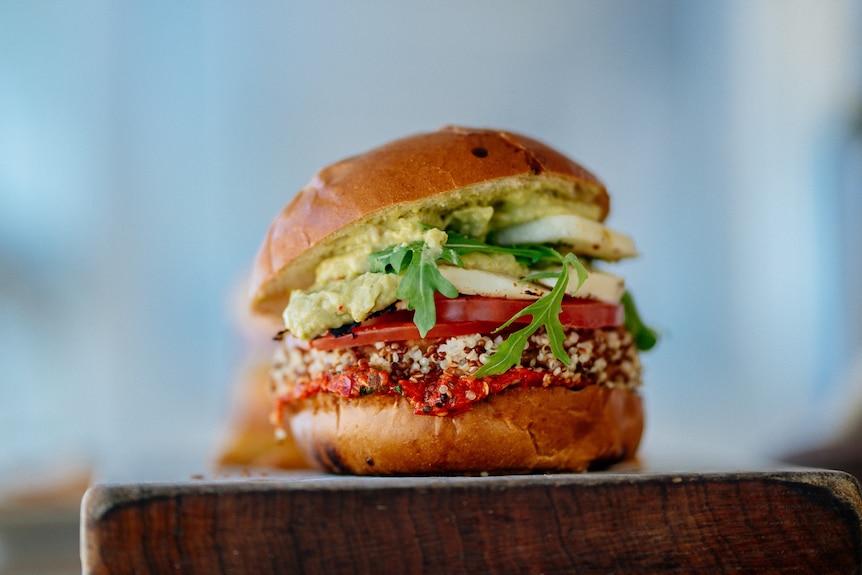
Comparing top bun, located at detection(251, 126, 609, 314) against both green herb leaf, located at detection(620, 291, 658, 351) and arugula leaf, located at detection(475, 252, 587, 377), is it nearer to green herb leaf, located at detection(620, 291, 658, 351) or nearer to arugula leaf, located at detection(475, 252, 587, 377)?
arugula leaf, located at detection(475, 252, 587, 377)

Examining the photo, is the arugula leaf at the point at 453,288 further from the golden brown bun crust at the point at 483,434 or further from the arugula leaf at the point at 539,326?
the golden brown bun crust at the point at 483,434

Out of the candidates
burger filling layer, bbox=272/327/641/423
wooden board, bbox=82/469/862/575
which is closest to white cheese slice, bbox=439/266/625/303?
burger filling layer, bbox=272/327/641/423

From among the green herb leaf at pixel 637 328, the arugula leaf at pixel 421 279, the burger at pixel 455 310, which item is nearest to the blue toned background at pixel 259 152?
the green herb leaf at pixel 637 328

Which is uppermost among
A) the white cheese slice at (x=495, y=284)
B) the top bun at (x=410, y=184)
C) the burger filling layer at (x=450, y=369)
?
the top bun at (x=410, y=184)

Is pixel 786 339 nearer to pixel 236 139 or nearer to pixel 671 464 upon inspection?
pixel 671 464

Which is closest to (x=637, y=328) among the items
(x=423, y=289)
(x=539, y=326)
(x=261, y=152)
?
(x=539, y=326)

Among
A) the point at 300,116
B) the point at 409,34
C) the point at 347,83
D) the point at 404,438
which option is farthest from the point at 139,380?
the point at 404,438
